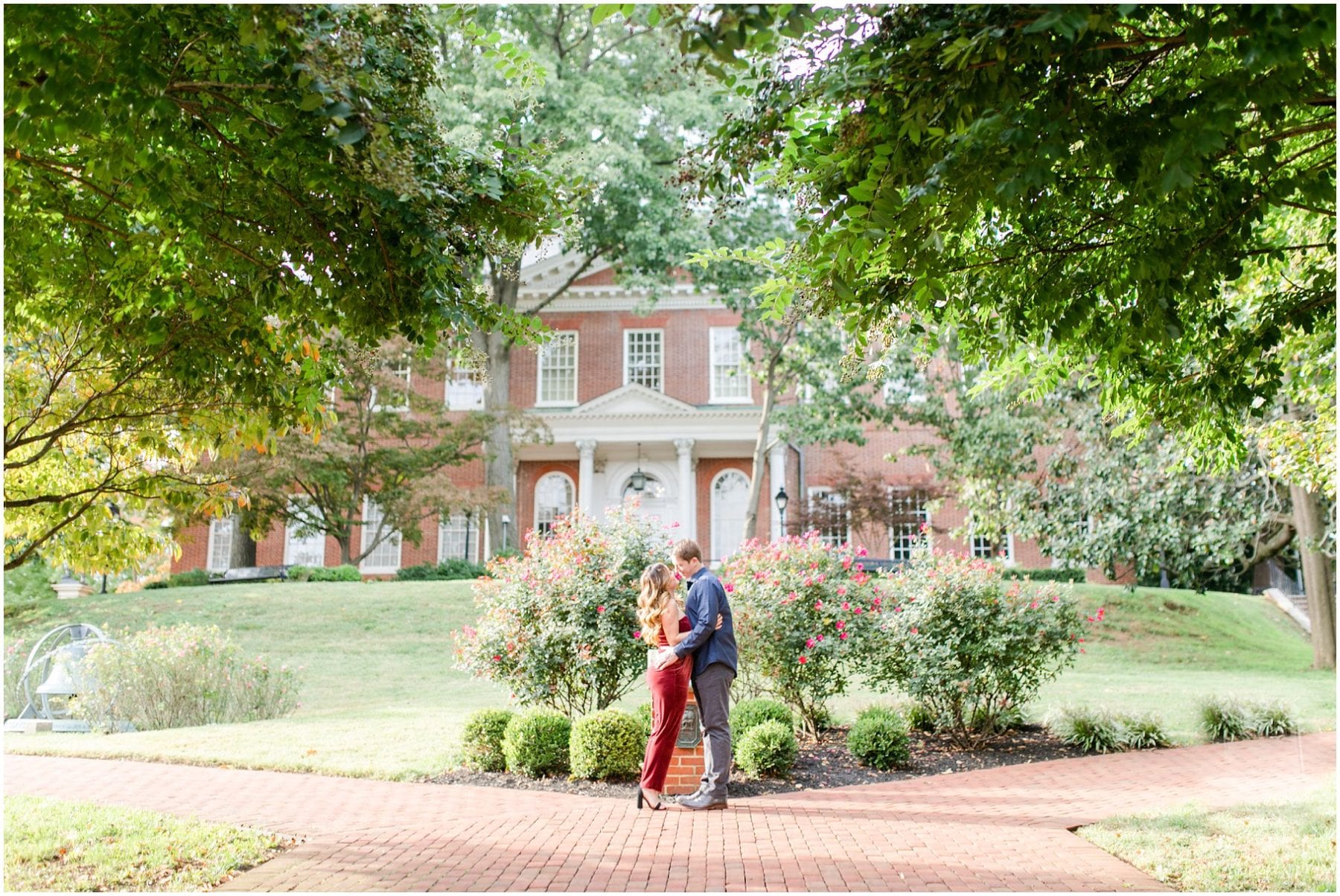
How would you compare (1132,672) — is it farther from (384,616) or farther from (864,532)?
(384,616)

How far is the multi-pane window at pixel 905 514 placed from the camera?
2895 cm

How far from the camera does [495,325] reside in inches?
220

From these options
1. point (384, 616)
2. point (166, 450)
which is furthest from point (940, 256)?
point (384, 616)

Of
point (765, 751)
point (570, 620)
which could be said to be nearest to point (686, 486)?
point (570, 620)

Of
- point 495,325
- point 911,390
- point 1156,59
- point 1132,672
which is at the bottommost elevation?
point 1132,672

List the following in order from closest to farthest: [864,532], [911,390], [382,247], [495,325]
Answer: [382,247] → [495,325] → [911,390] → [864,532]

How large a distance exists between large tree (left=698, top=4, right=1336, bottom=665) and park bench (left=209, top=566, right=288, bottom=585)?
957 inches

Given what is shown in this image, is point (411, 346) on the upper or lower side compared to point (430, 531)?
upper

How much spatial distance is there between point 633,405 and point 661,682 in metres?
22.6

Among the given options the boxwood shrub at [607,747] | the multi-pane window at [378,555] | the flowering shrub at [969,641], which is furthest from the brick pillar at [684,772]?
the multi-pane window at [378,555]

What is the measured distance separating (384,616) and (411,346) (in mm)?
7439

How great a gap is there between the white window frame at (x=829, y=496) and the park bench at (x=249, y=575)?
15150 mm

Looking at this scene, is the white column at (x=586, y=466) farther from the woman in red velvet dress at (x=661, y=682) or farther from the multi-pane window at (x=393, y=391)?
the woman in red velvet dress at (x=661, y=682)

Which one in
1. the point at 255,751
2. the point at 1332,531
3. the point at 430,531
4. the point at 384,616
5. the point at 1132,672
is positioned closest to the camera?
the point at 255,751
